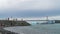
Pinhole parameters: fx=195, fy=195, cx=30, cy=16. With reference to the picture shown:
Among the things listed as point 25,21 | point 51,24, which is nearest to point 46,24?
point 51,24

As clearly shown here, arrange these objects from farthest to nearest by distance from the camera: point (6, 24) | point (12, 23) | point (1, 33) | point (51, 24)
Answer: point (51, 24), point (12, 23), point (6, 24), point (1, 33)

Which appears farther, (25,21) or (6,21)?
(25,21)

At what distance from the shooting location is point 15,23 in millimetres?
137125

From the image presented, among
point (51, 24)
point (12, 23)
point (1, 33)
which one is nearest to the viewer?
point (1, 33)

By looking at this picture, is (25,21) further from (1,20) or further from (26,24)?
(1,20)

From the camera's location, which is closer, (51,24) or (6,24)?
(6,24)

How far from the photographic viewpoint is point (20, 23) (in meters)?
139

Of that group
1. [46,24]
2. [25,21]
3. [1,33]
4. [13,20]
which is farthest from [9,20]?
[1,33]

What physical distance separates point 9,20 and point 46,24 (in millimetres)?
28542

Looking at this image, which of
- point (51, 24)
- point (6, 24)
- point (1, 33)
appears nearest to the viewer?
point (1, 33)

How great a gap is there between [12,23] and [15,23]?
2.13 meters

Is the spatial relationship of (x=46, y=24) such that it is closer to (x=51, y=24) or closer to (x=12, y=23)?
(x=51, y=24)

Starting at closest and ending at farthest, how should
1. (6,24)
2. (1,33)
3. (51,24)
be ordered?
(1,33), (6,24), (51,24)

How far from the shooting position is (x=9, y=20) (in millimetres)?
135250
